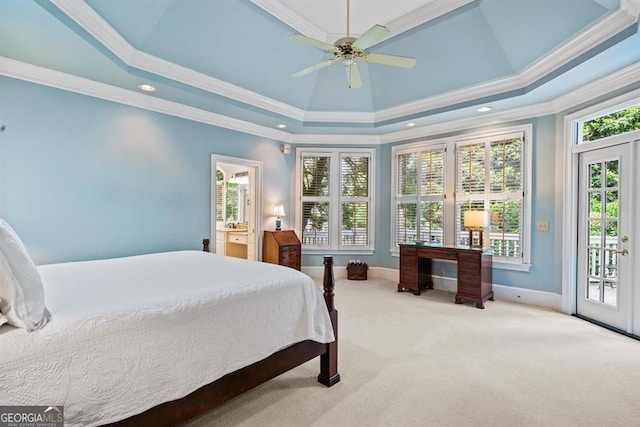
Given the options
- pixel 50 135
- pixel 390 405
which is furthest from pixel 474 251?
pixel 50 135

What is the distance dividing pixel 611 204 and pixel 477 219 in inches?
55.1

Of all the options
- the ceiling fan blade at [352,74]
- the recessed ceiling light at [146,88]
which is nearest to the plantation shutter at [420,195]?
the ceiling fan blade at [352,74]

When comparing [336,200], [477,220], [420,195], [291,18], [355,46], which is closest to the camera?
[355,46]

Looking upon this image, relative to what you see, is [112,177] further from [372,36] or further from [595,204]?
[595,204]

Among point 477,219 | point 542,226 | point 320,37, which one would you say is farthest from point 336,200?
point 542,226

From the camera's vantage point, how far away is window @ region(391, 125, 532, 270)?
179 inches

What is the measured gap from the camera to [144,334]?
150 cm

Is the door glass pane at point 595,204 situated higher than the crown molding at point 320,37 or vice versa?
the crown molding at point 320,37

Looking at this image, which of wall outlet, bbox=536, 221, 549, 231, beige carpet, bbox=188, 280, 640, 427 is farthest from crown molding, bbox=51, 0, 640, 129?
beige carpet, bbox=188, 280, 640, 427

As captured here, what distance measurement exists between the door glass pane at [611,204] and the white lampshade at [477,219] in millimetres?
1257

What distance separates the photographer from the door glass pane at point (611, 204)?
3535 mm

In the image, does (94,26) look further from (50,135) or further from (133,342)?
(133,342)

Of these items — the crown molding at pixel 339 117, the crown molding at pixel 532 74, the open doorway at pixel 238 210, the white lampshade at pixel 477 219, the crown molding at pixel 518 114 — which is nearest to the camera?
the crown molding at pixel 532 74

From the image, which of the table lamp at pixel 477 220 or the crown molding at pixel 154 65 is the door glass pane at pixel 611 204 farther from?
the crown molding at pixel 154 65
